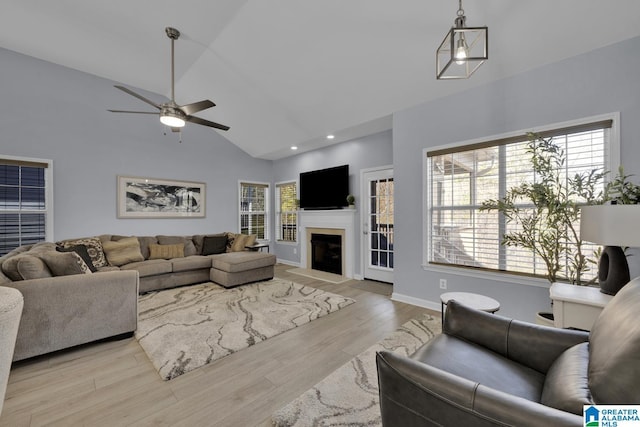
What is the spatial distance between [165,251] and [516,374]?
5.07 meters

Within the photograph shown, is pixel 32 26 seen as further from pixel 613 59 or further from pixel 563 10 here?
pixel 613 59

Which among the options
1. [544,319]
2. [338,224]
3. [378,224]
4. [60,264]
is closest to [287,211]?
[338,224]

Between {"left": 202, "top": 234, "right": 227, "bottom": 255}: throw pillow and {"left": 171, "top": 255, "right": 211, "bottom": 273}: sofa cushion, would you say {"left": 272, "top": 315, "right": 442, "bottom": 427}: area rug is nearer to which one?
{"left": 171, "top": 255, "right": 211, "bottom": 273}: sofa cushion

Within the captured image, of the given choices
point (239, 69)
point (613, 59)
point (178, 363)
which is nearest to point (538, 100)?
point (613, 59)

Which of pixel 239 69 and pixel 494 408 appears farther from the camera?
pixel 239 69

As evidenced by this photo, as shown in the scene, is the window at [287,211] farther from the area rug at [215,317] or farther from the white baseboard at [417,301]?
the white baseboard at [417,301]

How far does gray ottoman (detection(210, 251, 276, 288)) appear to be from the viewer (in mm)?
4285

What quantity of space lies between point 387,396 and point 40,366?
2822 mm

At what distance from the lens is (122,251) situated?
4.21 metres

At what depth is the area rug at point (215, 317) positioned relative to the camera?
2293 millimetres

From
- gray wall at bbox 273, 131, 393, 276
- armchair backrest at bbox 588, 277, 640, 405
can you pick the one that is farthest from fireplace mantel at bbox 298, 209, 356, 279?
armchair backrest at bbox 588, 277, 640, 405

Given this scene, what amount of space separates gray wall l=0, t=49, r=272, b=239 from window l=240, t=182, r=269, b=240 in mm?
993

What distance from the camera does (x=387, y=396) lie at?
103 cm

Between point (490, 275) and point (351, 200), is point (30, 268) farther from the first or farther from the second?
point (490, 275)
